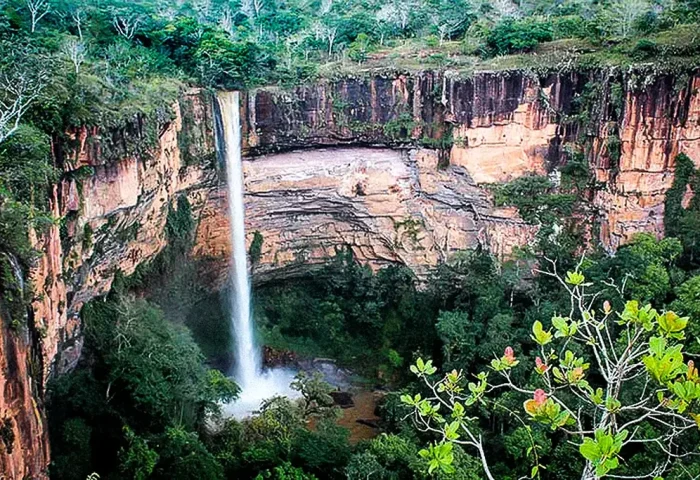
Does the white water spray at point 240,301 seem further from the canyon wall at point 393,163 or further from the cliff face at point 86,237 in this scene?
the cliff face at point 86,237

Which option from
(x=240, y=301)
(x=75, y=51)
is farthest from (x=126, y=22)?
(x=240, y=301)

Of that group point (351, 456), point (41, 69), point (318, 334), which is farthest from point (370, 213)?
point (41, 69)

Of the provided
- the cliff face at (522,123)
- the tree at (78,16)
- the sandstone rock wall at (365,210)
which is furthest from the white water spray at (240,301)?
the tree at (78,16)

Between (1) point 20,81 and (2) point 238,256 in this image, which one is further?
(2) point 238,256

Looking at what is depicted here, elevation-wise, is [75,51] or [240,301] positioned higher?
[75,51]

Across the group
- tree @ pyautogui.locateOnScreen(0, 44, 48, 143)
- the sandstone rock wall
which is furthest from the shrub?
tree @ pyautogui.locateOnScreen(0, 44, 48, 143)

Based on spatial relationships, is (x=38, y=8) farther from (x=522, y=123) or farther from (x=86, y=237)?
(x=522, y=123)

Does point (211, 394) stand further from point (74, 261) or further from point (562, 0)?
point (562, 0)
